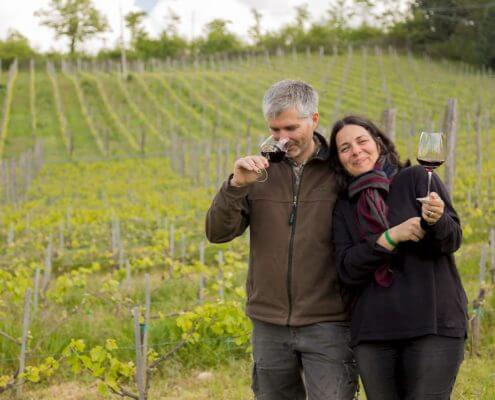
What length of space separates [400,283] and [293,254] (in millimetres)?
421

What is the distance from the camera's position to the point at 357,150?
2.49 meters

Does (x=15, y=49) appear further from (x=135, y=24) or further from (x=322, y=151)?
(x=322, y=151)

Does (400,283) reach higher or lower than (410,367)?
higher

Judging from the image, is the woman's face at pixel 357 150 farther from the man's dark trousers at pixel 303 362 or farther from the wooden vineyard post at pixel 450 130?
the wooden vineyard post at pixel 450 130

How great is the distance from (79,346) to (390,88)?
34487mm

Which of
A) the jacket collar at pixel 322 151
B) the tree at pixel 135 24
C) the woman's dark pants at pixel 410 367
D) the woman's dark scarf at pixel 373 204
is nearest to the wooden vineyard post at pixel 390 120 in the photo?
the jacket collar at pixel 322 151

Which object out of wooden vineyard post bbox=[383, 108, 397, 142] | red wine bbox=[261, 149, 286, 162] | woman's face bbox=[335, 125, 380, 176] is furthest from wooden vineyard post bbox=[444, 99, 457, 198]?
red wine bbox=[261, 149, 286, 162]

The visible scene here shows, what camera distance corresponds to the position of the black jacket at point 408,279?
232 cm

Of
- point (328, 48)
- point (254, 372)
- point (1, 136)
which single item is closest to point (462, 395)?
point (254, 372)

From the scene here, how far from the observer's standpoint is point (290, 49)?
5144cm

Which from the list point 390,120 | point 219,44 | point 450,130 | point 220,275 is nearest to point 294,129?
point 220,275

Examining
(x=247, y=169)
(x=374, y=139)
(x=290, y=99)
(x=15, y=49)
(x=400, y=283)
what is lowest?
(x=400, y=283)

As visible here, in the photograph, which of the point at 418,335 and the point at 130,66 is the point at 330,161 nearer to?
the point at 418,335

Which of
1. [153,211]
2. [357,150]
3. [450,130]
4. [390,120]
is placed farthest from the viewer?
[153,211]
